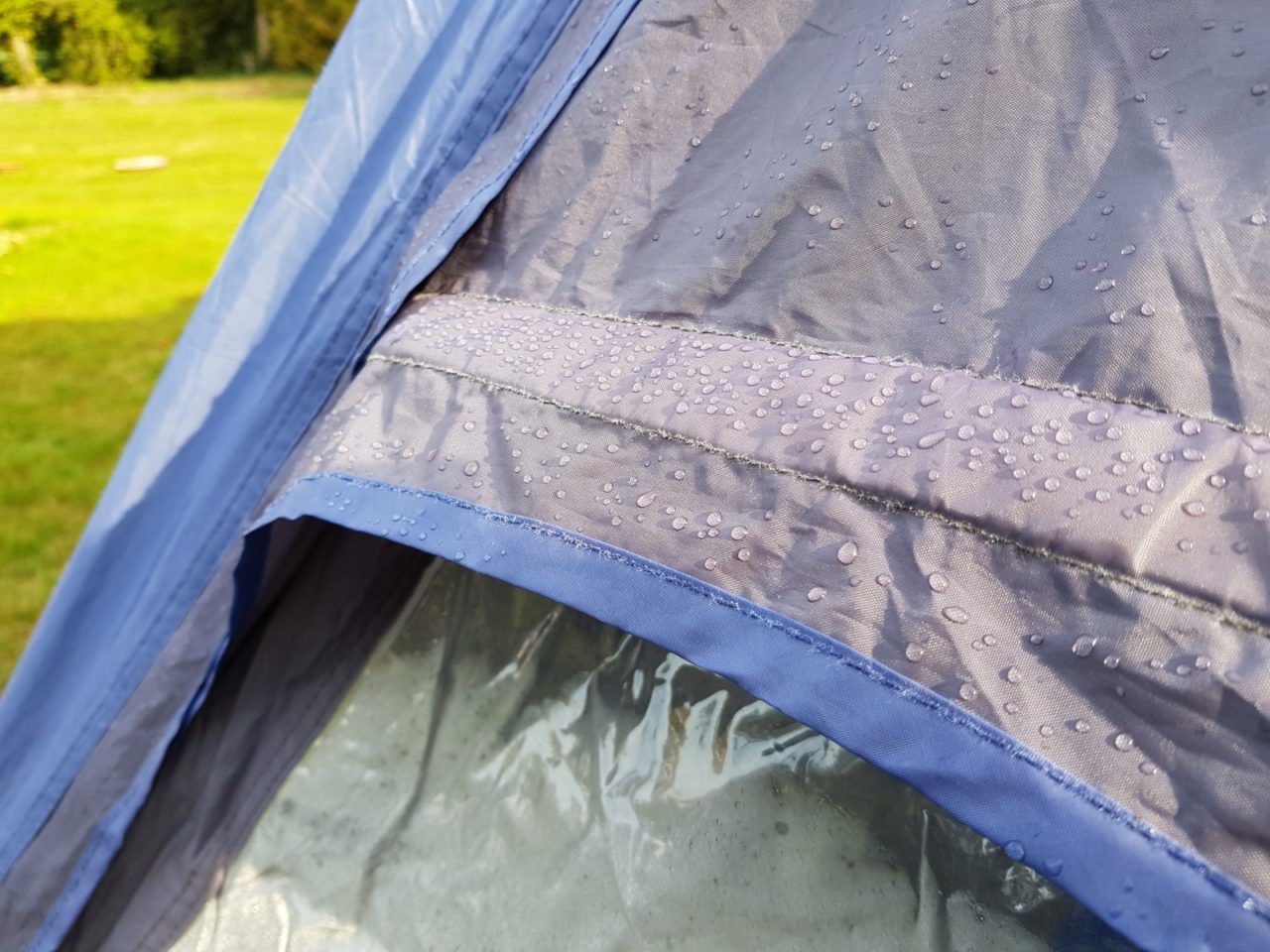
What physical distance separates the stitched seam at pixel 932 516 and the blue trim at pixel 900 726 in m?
0.09

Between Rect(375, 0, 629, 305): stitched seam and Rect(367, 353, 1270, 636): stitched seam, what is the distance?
0.21 m

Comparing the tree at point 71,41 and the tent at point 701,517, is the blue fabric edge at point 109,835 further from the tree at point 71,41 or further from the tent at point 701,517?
the tree at point 71,41

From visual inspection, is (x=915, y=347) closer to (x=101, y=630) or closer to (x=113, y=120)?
(x=101, y=630)

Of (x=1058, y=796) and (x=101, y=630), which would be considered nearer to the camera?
(x=1058, y=796)

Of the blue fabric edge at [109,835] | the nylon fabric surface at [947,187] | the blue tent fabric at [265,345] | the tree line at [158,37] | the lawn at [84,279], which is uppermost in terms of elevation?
the nylon fabric surface at [947,187]

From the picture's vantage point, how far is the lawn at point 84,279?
232 centimetres

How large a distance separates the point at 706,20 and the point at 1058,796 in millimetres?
657

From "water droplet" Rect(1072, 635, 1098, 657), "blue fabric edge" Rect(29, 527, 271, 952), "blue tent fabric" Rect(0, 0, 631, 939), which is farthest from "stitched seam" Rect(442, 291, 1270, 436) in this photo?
"blue fabric edge" Rect(29, 527, 271, 952)

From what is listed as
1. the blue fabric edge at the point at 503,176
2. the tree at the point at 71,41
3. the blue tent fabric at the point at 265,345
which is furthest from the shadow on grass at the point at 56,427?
the tree at the point at 71,41

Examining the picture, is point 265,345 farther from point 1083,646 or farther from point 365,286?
point 1083,646

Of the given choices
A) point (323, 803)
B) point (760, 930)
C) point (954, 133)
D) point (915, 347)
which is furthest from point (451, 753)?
point (954, 133)

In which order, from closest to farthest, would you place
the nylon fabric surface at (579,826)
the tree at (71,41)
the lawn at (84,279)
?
the nylon fabric surface at (579,826), the lawn at (84,279), the tree at (71,41)

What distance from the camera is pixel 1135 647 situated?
0.46 metres

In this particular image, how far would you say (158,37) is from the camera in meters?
11.5
